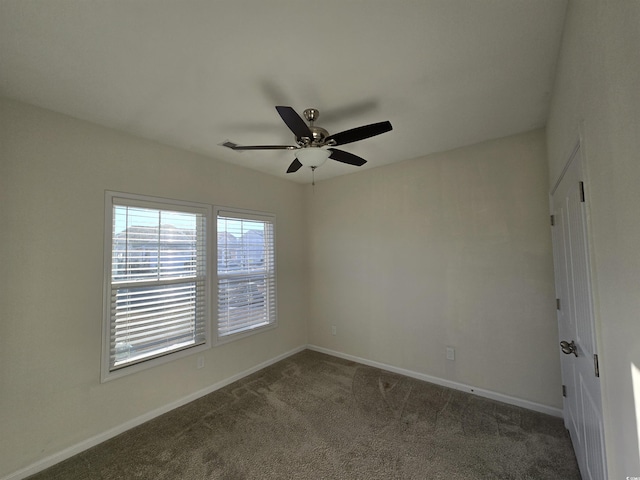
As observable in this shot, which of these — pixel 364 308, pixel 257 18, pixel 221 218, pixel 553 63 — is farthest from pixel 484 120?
pixel 221 218

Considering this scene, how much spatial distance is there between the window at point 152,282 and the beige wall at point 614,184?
3132 mm

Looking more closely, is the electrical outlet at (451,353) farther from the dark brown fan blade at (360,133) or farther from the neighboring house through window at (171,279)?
the dark brown fan blade at (360,133)

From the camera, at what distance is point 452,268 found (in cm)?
295

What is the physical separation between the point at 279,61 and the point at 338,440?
2.83 metres

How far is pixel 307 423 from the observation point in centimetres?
237

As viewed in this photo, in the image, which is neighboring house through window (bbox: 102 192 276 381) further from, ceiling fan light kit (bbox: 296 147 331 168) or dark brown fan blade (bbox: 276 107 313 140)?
dark brown fan blade (bbox: 276 107 313 140)

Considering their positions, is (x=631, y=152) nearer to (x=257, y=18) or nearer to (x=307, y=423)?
(x=257, y=18)

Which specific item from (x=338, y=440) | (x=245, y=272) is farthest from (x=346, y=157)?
(x=338, y=440)

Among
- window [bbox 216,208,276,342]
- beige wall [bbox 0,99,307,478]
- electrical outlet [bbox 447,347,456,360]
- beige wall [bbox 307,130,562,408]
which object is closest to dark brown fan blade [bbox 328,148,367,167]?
beige wall [bbox 307,130,562,408]

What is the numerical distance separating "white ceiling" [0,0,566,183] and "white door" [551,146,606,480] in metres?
0.77

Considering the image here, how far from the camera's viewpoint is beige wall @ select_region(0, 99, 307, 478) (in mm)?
1868

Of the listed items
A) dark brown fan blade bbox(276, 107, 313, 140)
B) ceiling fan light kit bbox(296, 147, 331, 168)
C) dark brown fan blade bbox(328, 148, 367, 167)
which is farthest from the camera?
dark brown fan blade bbox(328, 148, 367, 167)

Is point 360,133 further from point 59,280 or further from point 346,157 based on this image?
point 59,280

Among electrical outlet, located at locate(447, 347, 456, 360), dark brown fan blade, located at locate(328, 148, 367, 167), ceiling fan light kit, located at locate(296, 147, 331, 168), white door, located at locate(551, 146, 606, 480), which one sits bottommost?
electrical outlet, located at locate(447, 347, 456, 360)
